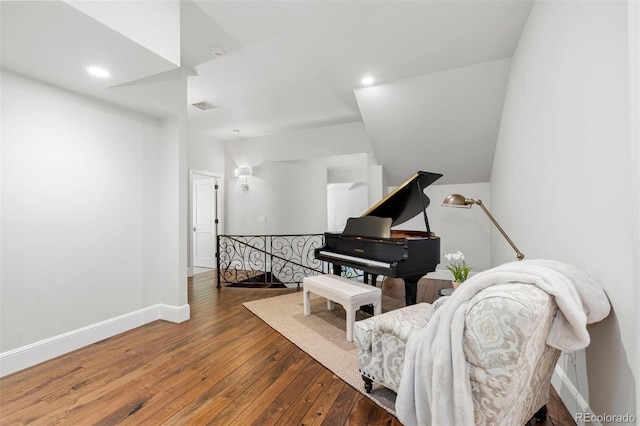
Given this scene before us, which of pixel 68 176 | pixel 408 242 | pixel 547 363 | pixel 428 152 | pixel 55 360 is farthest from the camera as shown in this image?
pixel 428 152

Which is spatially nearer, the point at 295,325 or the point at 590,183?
the point at 590,183

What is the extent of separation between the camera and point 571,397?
5.52ft

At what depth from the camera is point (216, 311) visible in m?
3.58

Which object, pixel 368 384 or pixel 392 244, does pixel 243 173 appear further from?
pixel 368 384

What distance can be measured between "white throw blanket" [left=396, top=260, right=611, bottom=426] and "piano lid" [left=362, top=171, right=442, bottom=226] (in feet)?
5.43

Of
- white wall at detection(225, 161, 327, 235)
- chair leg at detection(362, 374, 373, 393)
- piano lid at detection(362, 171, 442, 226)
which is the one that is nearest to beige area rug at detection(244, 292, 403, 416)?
chair leg at detection(362, 374, 373, 393)

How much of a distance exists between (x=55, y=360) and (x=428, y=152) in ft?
16.5

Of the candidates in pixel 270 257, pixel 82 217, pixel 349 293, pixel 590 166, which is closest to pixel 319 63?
pixel 349 293

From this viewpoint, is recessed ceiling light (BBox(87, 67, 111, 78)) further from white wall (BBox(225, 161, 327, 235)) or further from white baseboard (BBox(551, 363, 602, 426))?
white wall (BBox(225, 161, 327, 235))

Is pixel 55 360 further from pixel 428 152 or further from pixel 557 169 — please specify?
pixel 428 152

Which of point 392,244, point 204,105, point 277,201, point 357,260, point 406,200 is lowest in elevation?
point 357,260

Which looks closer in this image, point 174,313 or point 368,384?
point 368,384

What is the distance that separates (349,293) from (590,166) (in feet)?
6.17

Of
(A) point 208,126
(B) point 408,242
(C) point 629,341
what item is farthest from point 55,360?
(A) point 208,126
